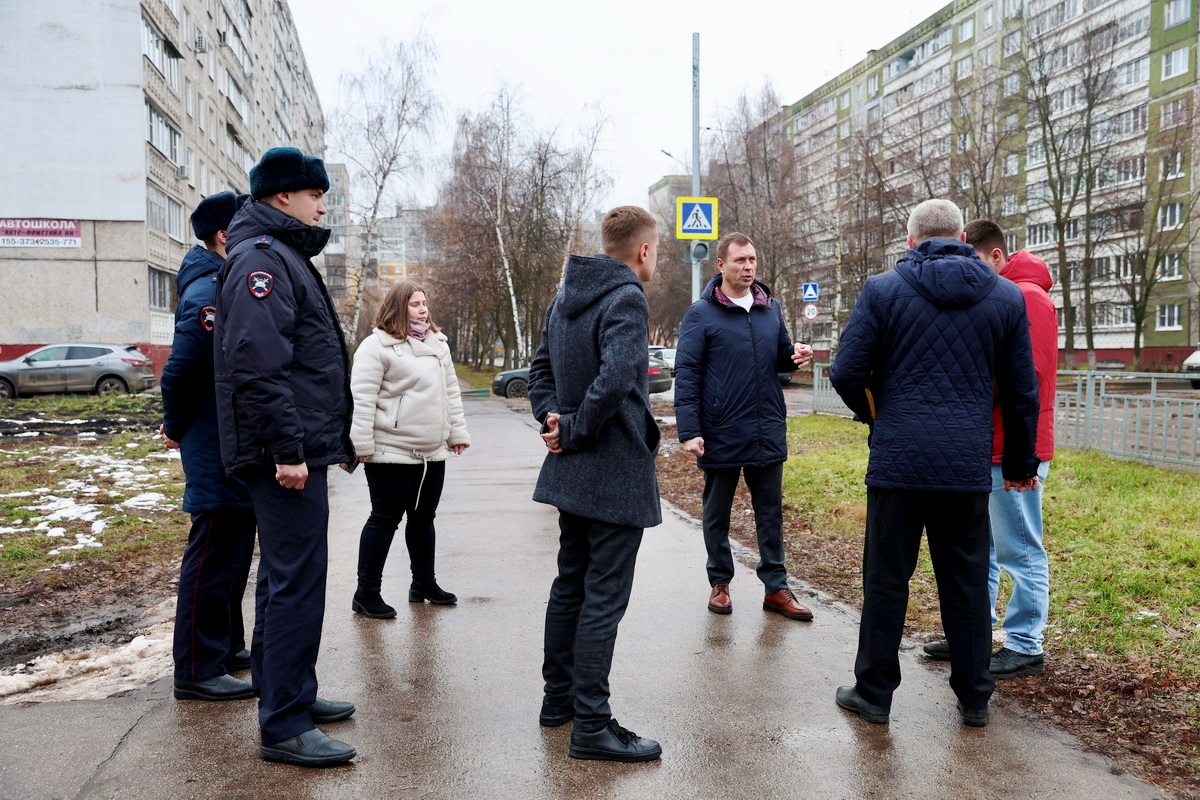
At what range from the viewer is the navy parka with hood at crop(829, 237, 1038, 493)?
3697mm

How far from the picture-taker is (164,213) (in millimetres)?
35031

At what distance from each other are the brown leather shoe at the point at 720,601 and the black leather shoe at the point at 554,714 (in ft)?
5.88

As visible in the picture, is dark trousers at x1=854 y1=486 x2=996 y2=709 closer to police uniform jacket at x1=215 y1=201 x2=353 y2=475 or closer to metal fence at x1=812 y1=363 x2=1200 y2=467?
police uniform jacket at x1=215 y1=201 x2=353 y2=475

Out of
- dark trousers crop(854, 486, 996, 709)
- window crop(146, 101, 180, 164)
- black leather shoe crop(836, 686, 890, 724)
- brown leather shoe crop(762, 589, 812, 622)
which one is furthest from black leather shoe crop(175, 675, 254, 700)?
window crop(146, 101, 180, 164)

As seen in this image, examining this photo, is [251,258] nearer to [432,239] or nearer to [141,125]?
[141,125]

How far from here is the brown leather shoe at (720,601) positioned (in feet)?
17.8

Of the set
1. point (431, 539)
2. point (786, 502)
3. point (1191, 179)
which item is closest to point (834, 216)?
point (1191, 179)

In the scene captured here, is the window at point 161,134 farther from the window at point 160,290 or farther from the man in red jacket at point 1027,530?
the man in red jacket at point 1027,530

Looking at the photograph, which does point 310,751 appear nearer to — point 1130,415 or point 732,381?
point 732,381

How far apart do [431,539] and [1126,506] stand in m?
5.86

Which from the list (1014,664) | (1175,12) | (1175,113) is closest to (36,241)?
(1014,664)

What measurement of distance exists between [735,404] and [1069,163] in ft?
135

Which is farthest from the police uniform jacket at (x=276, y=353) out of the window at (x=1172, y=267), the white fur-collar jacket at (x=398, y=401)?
the window at (x=1172, y=267)

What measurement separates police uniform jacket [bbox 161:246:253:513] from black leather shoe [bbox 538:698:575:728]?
1.54 metres
